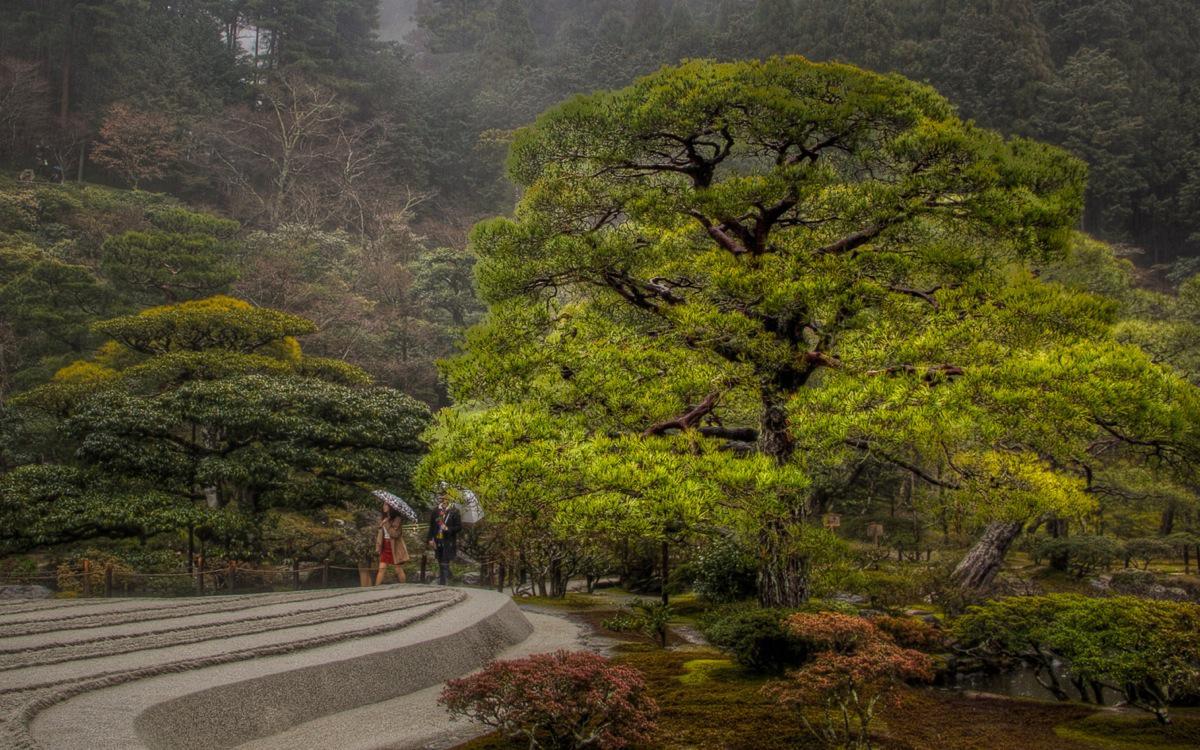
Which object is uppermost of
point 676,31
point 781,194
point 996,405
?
point 676,31

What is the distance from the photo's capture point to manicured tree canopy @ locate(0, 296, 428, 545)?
14.5 meters

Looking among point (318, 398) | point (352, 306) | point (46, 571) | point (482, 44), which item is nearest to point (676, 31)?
point (482, 44)

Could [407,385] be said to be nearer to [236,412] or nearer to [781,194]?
[236,412]

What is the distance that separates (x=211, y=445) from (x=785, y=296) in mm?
13376

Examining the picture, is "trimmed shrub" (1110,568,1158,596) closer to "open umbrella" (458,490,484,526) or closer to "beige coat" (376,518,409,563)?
"open umbrella" (458,490,484,526)

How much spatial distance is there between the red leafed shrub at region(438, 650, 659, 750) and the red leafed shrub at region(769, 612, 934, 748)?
4.38 feet

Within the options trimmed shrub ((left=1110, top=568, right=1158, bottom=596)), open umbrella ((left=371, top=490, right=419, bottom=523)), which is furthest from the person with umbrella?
trimmed shrub ((left=1110, top=568, right=1158, bottom=596))

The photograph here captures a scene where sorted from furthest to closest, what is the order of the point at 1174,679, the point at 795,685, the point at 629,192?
the point at 629,192 → the point at 1174,679 → the point at 795,685

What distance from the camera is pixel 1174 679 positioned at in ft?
28.1

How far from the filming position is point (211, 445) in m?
17.0

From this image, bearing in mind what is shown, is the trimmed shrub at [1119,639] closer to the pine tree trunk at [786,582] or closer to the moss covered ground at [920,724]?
the moss covered ground at [920,724]

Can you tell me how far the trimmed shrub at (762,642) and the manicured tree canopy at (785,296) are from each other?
0.77 m

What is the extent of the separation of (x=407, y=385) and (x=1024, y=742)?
25975mm

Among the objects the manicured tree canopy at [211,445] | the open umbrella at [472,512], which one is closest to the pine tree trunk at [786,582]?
the open umbrella at [472,512]
